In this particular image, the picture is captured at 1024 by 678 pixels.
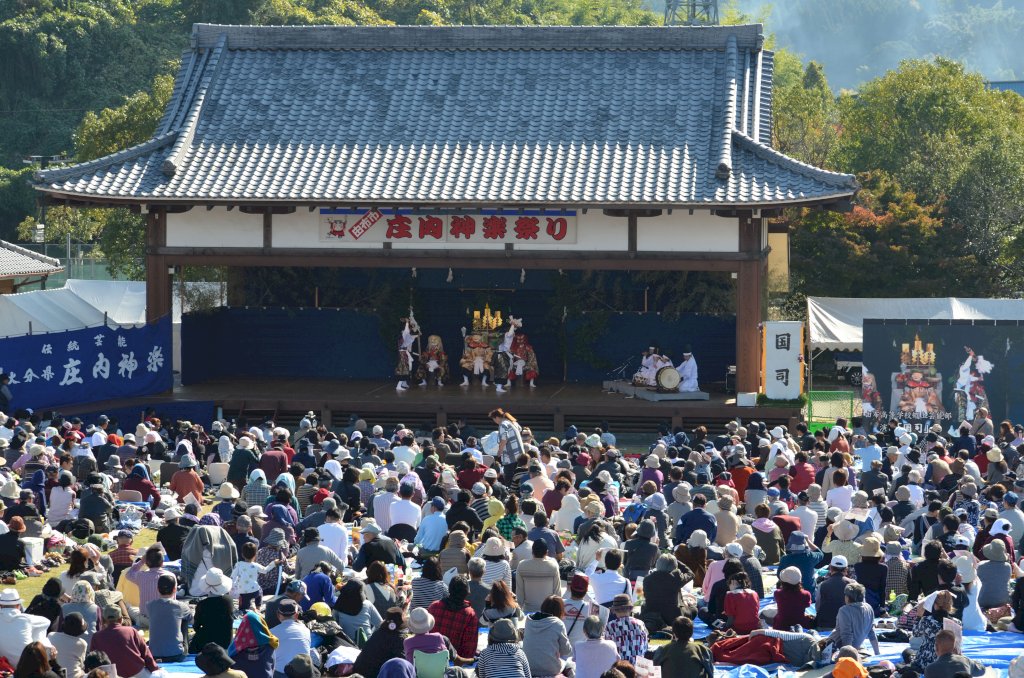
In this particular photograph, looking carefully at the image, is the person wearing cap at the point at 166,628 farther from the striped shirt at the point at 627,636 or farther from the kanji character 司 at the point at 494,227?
the kanji character 司 at the point at 494,227

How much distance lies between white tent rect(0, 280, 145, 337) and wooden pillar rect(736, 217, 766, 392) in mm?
11537

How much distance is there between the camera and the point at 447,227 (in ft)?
93.5

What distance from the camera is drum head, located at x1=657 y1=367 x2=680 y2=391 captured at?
2844 cm

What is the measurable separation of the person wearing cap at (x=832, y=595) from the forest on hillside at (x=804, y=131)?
1750cm

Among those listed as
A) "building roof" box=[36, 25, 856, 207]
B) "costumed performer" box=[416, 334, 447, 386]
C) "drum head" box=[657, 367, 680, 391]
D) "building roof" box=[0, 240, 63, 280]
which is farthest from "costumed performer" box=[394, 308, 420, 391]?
"building roof" box=[0, 240, 63, 280]

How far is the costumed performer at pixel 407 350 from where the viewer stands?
30.4 meters

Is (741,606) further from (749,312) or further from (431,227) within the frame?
(431,227)

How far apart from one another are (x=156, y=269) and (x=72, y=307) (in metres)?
3.49

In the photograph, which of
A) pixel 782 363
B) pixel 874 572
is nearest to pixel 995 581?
pixel 874 572

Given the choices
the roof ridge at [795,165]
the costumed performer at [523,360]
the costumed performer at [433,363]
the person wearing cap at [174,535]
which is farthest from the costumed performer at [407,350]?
the person wearing cap at [174,535]

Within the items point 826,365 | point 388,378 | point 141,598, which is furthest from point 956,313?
point 141,598

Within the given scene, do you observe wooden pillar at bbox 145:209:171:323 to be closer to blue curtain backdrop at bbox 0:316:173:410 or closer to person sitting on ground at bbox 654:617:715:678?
blue curtain backdrop at bbox 0:316:173:410

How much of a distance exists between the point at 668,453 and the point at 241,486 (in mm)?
5718

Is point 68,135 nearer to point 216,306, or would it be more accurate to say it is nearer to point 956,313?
point 216,306
